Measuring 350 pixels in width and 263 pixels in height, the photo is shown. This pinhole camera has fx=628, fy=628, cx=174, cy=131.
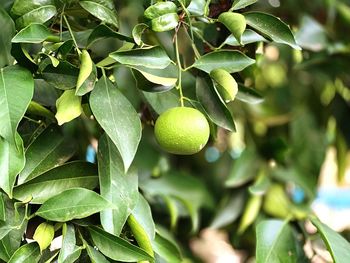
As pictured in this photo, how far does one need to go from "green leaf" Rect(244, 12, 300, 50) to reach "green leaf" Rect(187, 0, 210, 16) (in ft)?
0.13

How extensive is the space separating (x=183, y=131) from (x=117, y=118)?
60mm

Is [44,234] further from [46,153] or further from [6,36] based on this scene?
[6,36]

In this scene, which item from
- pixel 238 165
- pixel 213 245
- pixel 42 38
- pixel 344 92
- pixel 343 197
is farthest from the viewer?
pixel 343 197

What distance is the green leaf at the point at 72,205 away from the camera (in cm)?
55

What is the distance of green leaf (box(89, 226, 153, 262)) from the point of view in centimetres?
57

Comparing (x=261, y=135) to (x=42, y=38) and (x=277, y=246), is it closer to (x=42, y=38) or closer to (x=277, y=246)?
(x=277, y=246)

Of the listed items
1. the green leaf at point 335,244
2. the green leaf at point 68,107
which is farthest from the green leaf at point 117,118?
the green leaf at point 335,244

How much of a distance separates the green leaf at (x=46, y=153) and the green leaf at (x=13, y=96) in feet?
0.25

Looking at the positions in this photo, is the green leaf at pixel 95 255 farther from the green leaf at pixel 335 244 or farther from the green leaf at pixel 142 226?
the green leaf at pixel 335 244

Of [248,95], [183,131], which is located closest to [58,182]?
[183,131]

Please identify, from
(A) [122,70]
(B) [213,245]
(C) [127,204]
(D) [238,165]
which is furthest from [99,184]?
(B) [213,245]

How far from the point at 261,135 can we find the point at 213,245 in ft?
1.06

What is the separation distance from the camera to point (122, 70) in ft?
3.08

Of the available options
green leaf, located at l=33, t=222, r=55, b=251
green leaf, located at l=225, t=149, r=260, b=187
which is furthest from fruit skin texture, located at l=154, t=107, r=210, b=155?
green leaf, located at l=225, t=149, r=260, b=187
